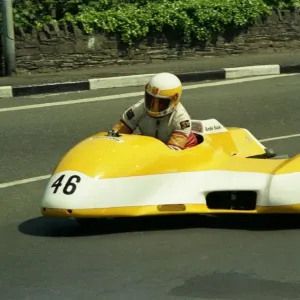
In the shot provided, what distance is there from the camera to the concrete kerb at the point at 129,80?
14.5m

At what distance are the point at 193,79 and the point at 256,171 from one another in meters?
8.15

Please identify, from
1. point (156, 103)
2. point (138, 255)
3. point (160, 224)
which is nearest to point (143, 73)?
point (156, 103)

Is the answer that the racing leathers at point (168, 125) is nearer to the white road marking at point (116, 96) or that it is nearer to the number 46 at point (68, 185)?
the number 46 at point (68, 185)

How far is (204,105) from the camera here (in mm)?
13484

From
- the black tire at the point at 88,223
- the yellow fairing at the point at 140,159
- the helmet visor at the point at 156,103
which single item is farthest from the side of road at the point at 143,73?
the black tire at the point at 88,223

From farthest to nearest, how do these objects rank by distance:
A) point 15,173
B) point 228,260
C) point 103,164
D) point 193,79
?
1. point 193,79
2. point 15,173
3. point 103,164
4. point 228,260

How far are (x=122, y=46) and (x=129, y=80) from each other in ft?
5.61

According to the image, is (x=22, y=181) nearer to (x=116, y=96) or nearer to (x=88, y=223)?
(x=88, y=223)

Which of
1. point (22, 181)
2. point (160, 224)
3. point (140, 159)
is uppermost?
point (140, 159)

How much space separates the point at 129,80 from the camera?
1523 cm

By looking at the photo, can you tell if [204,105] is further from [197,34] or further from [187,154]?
[187,154]

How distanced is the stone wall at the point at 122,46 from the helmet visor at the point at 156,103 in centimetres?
813

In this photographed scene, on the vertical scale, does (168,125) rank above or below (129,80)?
above

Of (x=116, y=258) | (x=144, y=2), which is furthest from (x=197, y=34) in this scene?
(x=116, y=258)
